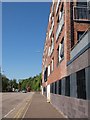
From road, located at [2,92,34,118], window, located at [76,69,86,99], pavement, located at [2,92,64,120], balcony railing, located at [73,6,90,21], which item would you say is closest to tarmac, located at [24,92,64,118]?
pavement, located at [2,92,64,120]

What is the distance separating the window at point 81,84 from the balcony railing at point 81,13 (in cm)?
674

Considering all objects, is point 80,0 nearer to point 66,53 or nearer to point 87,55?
point 66,53

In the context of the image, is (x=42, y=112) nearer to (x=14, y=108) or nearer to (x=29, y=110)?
(x=29, y=110)

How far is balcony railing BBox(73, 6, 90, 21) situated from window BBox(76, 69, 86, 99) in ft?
22.1

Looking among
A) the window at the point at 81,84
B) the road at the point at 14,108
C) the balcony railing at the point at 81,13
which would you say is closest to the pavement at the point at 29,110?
the road at the point at 14,108

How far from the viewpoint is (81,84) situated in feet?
47.4

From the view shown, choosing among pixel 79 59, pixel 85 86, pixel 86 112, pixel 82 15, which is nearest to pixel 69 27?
pixel 82 15

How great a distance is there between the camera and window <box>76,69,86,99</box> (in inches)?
544

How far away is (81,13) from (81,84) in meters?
8.56

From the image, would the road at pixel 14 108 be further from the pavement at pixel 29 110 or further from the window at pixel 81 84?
the window at pixel 81 84

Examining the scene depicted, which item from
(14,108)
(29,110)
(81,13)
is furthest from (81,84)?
(14,108)

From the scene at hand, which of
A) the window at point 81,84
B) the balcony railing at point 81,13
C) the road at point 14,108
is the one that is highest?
the balcony railing at point 81,13

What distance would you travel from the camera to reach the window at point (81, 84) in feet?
45.4

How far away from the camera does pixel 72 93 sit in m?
17.0
